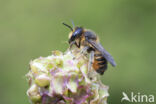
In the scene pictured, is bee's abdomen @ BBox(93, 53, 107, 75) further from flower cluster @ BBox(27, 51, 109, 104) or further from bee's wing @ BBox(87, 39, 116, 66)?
flower cluster @ BBox(27, 51, 109, 104)

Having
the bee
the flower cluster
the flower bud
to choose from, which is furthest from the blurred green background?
the flower bud

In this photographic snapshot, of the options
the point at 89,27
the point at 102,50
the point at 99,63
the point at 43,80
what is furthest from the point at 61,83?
the point at 89,27

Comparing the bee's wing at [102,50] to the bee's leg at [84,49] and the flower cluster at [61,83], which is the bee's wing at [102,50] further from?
the flower cluster at [61,83]

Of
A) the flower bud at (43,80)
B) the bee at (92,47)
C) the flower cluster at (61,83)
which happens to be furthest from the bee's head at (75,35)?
the flower bud at (43,80)

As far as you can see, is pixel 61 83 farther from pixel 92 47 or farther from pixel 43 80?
pixel 92 47

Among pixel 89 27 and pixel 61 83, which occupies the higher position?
pixel 89 27

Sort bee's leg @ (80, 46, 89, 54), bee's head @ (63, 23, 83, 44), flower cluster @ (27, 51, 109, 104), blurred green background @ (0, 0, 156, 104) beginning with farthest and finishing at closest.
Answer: blurred green background @ (0, 0, 156, 104)
bee's head @ (63, 23, 83, 44)
bee's leg @ (80, 46, 89, 54)
flower cluster @ (27, 51, 109, 104)
